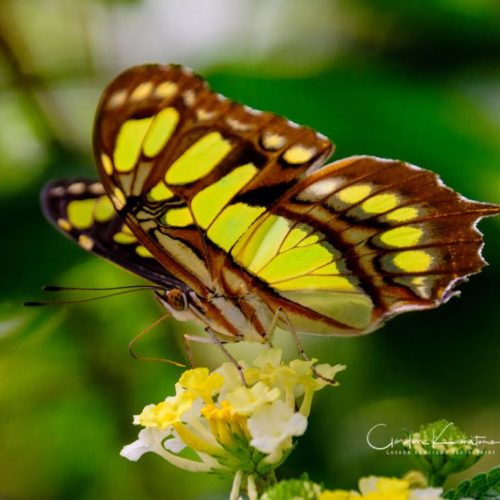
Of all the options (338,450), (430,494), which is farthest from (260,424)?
(338,450)

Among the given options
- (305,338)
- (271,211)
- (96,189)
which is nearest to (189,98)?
(271,211)

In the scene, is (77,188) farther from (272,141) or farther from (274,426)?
(274,426)

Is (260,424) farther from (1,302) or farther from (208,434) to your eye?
(1,302)

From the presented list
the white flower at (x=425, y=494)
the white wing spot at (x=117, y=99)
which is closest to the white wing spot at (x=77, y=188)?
the white wing spot at (x=117, y=99)

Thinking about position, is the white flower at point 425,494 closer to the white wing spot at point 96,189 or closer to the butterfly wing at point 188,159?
the butterfly wing at point 188,159

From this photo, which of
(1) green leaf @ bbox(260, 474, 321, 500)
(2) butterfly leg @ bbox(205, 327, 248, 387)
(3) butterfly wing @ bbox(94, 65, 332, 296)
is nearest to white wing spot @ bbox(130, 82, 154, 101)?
(3) butterfly wing @ bbox(94, 65, 332, 296)

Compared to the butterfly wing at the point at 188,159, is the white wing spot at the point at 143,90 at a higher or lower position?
higher
